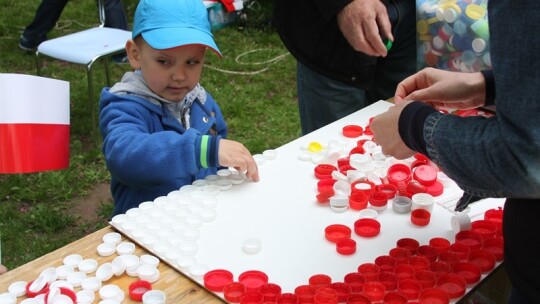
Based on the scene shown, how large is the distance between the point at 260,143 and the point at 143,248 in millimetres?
2451

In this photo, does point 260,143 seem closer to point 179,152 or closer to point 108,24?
point 108,24

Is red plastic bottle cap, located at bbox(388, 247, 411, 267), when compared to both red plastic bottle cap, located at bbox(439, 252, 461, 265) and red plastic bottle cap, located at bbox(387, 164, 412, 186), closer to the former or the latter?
red plastic bottle cap, located at bbox(439, 252, 461, 265)

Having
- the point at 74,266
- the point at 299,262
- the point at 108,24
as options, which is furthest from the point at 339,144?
the point at 108,24

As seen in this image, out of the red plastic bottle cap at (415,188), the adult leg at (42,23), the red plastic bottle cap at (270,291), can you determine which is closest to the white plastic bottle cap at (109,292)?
the red plastic bottle cap at (270,291)

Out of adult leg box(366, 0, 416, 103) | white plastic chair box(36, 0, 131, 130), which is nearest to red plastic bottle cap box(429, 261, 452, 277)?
adult leg box(366, 0, 416, 103)

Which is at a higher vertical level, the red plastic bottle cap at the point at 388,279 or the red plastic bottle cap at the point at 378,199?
the red plastic bottle cap at the point at 388,279

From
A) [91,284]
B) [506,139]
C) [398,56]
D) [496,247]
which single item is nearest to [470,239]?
[496,247]

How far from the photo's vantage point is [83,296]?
4.00 ft

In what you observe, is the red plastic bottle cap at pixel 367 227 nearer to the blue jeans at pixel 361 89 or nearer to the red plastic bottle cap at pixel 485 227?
the red plastic bottle cap at pixel 485 227

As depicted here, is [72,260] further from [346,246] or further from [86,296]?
[346,246]

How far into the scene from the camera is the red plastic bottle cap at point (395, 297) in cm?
121

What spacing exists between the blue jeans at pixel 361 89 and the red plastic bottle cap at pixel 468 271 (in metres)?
0.96

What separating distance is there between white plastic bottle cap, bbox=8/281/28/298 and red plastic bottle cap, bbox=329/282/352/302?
0.54 meters

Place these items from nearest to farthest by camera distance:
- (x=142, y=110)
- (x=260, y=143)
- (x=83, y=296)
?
(x=83, y=296), (x=142, y=110), (x=260, y=143)
